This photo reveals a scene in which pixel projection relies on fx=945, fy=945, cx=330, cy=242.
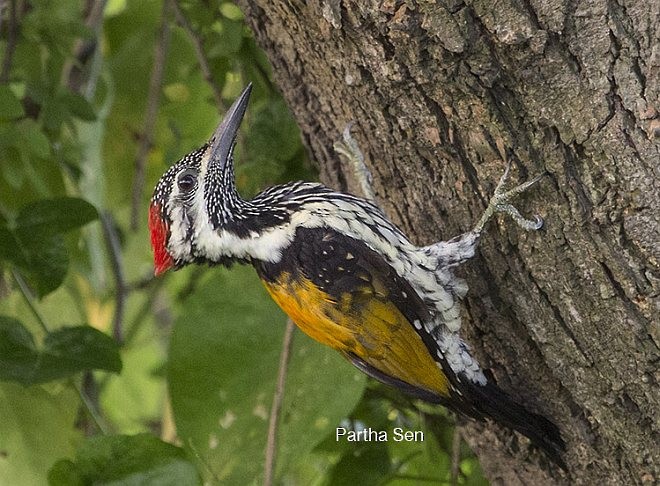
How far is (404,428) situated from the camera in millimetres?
3250

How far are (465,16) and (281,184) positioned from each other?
1184mm

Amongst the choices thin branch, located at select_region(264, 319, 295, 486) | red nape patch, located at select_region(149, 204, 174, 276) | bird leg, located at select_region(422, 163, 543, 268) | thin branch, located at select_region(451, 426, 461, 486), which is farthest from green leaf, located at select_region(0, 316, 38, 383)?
thin branch, located at select_region(451, 426, 461, 486)

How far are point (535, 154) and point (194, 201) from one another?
1.14m

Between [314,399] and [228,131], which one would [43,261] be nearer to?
[228,131]

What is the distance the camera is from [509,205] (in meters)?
2.24

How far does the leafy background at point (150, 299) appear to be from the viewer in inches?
107

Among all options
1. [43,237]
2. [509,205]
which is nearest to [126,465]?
[43,237]

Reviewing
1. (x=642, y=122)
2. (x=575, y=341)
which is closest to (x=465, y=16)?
(x=642, y=122)

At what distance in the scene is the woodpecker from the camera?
2568 millimetres

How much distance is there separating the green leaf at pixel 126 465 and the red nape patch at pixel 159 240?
515 mm

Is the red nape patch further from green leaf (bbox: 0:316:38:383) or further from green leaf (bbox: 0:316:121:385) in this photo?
green leaf (bbox: 0:316:38:383)

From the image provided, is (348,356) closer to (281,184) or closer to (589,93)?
(281,184)

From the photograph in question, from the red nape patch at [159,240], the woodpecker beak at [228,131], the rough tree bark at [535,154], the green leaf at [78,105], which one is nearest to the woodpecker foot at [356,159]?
the rough tree bark at [535,154]

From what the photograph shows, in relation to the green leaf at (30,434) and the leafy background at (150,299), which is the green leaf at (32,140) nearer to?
the leafy background at (150,299)
